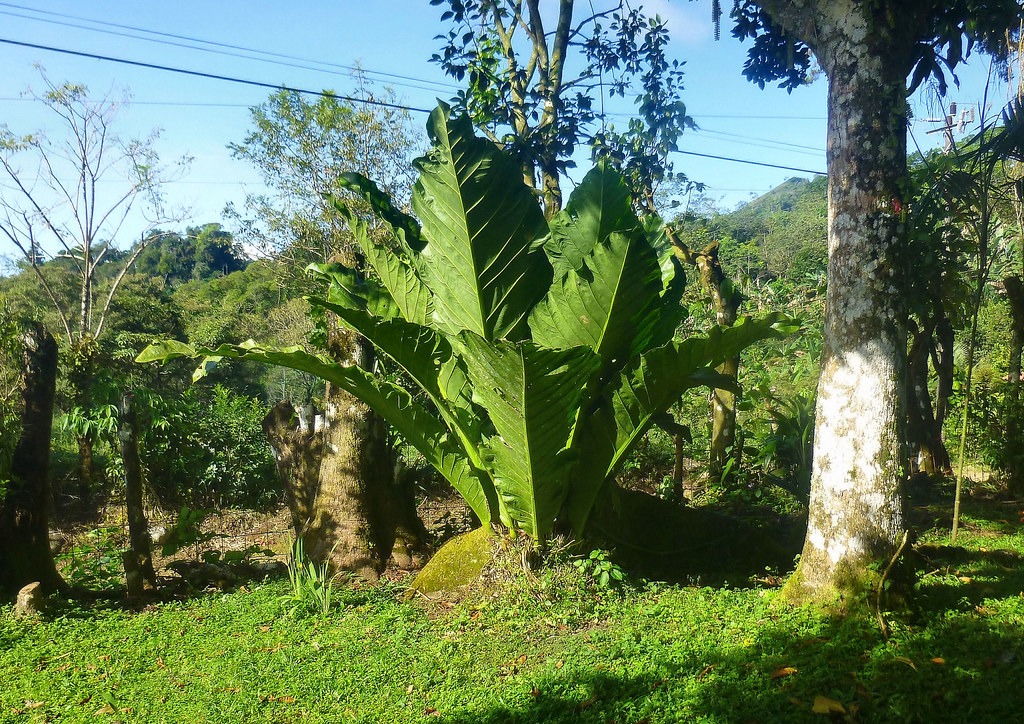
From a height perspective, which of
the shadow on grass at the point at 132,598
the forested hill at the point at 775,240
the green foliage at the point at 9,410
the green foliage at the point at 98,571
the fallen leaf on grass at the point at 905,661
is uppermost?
the forested hill at the point at 775,240

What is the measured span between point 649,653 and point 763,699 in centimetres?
72

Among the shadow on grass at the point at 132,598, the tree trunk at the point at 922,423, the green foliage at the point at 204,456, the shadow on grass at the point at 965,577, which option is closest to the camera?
the shadow on grass at the point at 965,577

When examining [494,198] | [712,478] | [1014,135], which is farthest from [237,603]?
[1014,135]

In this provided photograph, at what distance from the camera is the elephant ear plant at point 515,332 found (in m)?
4.36

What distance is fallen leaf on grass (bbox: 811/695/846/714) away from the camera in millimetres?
2908

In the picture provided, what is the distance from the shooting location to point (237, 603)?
5.14 meters

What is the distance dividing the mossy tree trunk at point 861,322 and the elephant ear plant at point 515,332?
0.55 meters

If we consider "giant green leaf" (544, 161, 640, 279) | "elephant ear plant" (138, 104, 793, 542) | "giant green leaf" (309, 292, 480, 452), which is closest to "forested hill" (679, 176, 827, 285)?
"giant green leaf" (544, 161, 640, 279)

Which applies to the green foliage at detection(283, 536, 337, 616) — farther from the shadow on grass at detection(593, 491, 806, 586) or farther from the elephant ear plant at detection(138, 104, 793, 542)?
the shadow on grass at detection(593, 491, 806, 586)

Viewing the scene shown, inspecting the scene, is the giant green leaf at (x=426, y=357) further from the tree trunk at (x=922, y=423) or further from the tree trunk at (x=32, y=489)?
the tree trunk at (x=922, y=423)

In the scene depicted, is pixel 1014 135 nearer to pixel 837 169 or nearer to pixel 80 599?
pixel 837 169

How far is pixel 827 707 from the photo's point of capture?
2.92 m

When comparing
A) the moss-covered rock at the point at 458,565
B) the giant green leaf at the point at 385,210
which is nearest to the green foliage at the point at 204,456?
the moss-covered rock at the point at 458,565

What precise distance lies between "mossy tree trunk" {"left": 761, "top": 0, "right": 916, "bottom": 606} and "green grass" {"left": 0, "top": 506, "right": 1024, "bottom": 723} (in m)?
0.40
